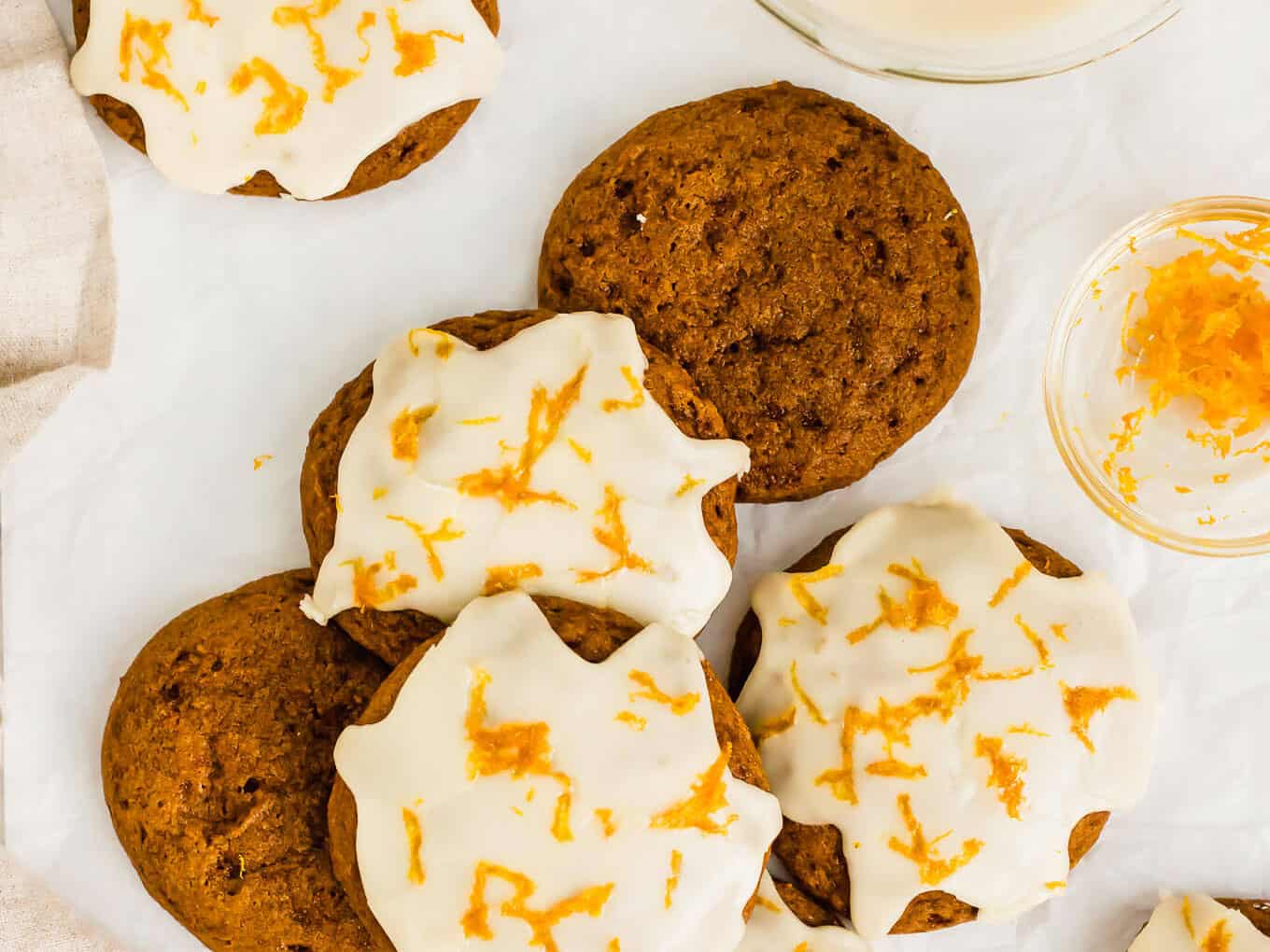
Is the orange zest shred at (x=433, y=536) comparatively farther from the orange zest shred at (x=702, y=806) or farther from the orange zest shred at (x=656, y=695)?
the orange zest shred at (x=702, y=806)

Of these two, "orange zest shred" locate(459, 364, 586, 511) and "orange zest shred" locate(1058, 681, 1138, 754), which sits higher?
"orange zest shred" locate(459, 364, 586, 511)

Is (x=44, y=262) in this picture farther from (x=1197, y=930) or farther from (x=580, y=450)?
(x=1197, y=930)

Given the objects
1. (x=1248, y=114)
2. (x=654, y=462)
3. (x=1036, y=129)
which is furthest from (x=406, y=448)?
(x=1248, y=114)

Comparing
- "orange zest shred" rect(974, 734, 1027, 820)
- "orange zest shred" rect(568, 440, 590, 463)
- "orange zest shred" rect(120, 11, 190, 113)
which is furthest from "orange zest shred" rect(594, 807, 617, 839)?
"orange zest shred" rect(120, 11, 190, 113)

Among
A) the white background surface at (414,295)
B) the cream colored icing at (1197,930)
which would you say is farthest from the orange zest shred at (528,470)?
the cream colored icing at (1197,930)

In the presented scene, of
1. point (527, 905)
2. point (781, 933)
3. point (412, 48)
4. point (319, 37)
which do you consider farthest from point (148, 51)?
point (781, 933)

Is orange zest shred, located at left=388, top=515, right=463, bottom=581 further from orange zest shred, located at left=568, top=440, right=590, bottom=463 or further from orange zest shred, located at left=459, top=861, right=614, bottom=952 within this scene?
orange zest shred, located at left=459, top=861, right=614, bottom=952
